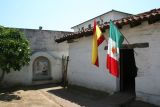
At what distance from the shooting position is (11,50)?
11031 mm

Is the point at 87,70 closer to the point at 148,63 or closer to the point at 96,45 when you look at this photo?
the point at 148,63

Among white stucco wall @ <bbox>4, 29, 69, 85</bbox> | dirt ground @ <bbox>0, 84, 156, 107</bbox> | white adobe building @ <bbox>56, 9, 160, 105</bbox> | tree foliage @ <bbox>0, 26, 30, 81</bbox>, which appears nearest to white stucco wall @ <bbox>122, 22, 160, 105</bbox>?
white adobe building @ <bbox>56, 9, 160, 105</bbox>

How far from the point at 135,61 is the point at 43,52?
7.61 meters

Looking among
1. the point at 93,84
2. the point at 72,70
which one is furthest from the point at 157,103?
the point at 72,70

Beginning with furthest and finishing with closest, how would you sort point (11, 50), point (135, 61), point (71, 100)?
1. point (11, 50)
2. point (71, 100)
3. point (135, 61)

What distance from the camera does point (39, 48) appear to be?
48.6 feet

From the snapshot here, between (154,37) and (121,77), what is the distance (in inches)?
104

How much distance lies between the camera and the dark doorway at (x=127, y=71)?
9.75 metres

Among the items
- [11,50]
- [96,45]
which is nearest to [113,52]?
[96,45]

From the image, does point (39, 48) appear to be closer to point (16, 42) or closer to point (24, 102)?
point (16, 42)

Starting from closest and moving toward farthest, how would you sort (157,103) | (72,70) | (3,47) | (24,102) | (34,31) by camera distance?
(157,103)
(24,102)
(3,47)
(72,70)
(34,31)

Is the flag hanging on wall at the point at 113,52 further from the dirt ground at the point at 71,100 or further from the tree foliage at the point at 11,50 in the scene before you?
the tree foliage at the point at 11,50

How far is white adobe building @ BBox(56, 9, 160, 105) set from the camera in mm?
7758

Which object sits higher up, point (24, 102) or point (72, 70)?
point (72, 70)
